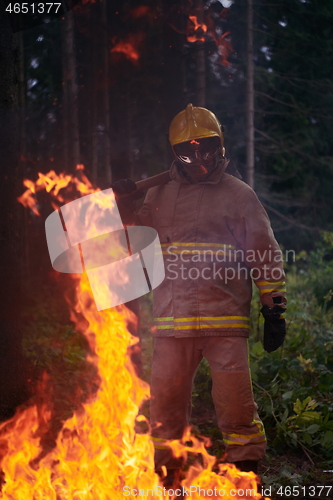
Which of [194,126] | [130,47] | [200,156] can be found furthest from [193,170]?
[130,47]

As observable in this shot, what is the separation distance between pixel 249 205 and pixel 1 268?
2.08m

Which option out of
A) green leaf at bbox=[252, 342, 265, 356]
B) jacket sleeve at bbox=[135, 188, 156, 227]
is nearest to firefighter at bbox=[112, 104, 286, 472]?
jacket sleeve at bbox=[135, 188, 156, 227]

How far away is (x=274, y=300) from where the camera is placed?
11.0 ft

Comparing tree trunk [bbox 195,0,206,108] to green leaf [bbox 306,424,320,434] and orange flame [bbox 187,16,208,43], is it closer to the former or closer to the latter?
orange flame [bbox 187,16,208,43]

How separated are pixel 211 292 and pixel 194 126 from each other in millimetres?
1231

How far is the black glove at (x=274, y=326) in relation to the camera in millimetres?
3334

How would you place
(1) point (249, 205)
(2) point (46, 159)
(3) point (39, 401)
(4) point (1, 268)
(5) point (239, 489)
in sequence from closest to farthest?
(5) point (239, 489), (1) point (249, 205), (4) point (1, 268), (3) point (39, 401), (2) point (46, 159)

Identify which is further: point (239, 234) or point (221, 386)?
point (239, 234)

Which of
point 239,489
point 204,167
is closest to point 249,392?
point 239,489

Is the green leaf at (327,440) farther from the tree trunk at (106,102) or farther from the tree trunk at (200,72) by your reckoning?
the tree trunk at (200,72)

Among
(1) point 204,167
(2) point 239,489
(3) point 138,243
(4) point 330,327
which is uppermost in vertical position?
(1) point 204,167

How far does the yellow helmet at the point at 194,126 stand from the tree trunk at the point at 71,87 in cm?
360

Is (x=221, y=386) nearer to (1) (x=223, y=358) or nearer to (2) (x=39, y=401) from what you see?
(1) (x=223, y=358)

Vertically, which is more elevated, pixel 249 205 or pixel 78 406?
pixel 249 205
